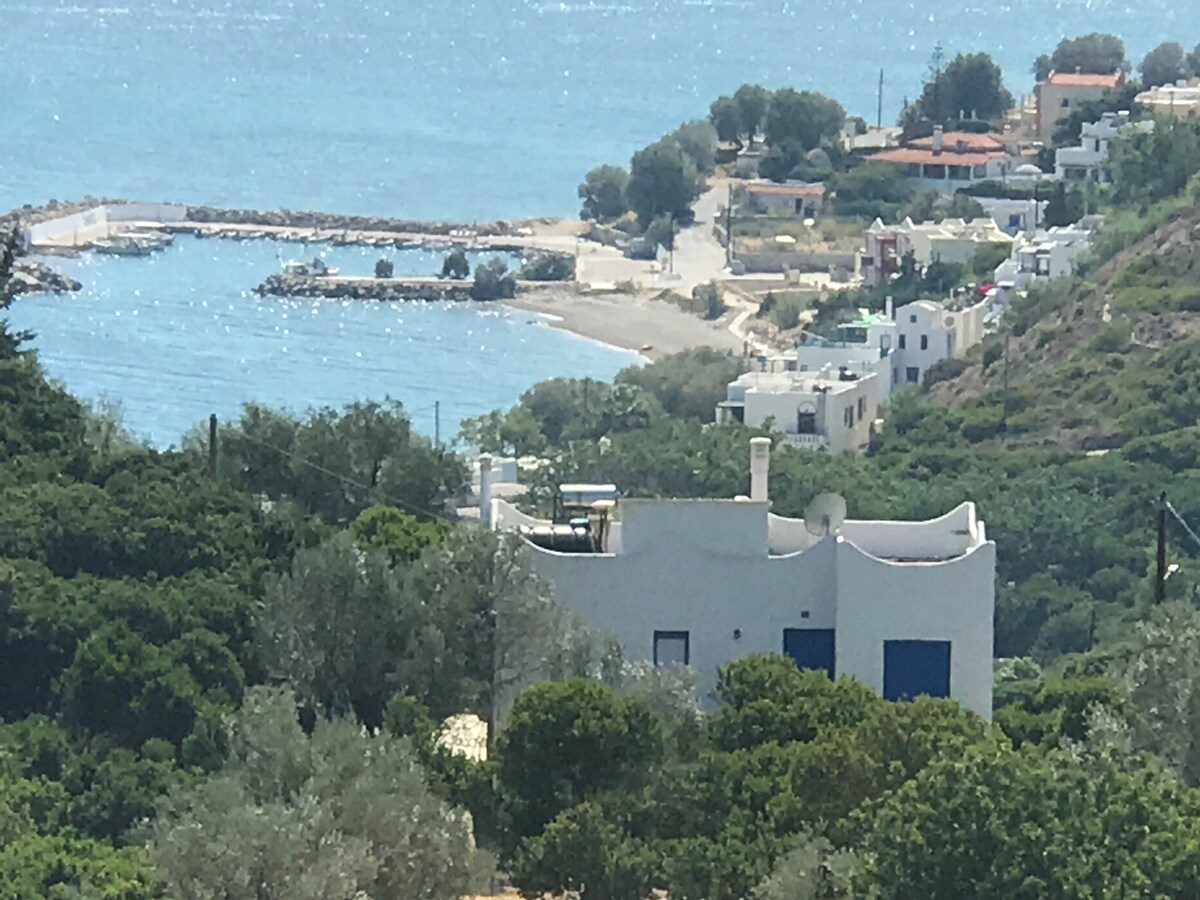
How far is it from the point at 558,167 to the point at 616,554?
84.3 meters

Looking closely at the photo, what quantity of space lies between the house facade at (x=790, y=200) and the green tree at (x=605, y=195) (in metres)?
5.49

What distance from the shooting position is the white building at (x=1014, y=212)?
222 feet

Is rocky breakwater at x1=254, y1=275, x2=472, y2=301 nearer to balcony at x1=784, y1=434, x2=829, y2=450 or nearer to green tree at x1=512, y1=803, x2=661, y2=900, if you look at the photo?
balcony at x1=784, y1=434, x2=829, y2=450

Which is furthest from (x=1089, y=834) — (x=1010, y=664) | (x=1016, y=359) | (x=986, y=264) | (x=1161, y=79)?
(x=1161, y=79)

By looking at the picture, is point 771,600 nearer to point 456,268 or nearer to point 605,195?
point 456,268

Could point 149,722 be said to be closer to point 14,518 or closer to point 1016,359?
point 14,518

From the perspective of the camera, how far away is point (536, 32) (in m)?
177

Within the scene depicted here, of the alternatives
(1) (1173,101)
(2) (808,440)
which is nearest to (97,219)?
(1) (1173,101)

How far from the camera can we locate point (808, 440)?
4544 centimetres

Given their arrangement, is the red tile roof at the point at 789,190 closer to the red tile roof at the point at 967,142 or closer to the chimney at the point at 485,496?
the red tile roof at the point at 967,142

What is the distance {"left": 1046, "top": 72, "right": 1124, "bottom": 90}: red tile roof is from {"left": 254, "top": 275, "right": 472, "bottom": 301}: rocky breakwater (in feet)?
53.3

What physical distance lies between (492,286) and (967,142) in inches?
506

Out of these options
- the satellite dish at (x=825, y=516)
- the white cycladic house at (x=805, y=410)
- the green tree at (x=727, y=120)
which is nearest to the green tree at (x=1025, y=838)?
the satellite dish at (x=825, y=516)

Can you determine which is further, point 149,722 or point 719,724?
point 149,722
